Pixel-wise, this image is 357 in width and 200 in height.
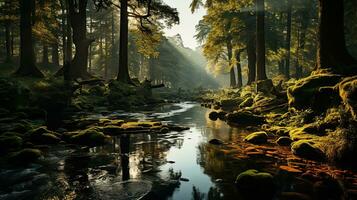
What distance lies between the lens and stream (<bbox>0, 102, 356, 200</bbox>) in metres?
5.48

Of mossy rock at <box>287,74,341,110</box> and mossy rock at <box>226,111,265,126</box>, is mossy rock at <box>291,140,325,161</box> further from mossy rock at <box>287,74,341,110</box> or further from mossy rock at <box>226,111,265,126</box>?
mossy rock at <box>226,111,265,126</box>

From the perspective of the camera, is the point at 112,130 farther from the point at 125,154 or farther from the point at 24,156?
the point at 24,156

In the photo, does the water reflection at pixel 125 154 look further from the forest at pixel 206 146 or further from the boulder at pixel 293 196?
the boulder at pixel 293 196

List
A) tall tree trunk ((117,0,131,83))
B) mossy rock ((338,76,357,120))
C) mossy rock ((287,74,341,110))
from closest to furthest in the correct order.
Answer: mossy rock ((338,76,357,120)) < mossy rock ((287,74,341,110)) < tall tree trunk ((117,0,131,83))

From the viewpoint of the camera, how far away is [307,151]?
7547 mm

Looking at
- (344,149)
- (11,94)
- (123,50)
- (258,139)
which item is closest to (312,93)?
(258,139)

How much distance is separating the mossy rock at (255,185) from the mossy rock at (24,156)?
4.81 meters

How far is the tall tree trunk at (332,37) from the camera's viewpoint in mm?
11812

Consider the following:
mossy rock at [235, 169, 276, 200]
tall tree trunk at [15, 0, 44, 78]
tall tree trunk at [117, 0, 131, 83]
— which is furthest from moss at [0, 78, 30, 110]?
mossy rock at [235, 169, 276, 200]

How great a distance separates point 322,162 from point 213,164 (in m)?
2.40

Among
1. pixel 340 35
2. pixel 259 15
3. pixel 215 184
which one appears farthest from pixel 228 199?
pixel 259 15

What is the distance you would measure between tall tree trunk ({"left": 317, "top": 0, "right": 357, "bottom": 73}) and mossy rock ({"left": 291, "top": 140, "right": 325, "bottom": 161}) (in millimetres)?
5192

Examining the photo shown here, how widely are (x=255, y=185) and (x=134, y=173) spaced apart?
97.1 inches

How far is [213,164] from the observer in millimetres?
7234
